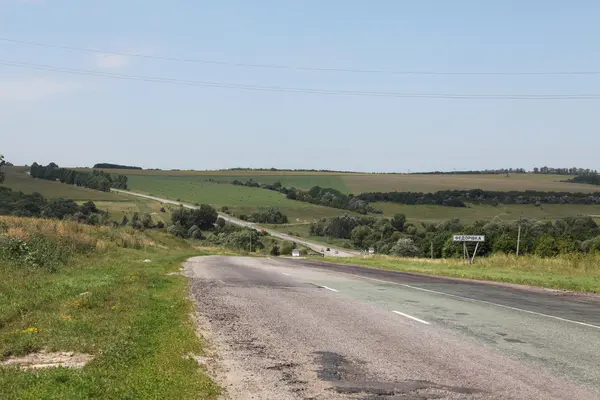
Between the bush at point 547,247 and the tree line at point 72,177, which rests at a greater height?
the tree line at point 72,177

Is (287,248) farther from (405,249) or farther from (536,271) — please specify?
(536,271)

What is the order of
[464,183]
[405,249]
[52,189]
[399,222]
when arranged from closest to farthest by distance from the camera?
[405,249] < [52,189] < [399,222] < [464,183]

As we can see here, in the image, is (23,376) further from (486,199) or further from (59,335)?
(486,199)

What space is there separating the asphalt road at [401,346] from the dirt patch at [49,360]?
2.06 meters

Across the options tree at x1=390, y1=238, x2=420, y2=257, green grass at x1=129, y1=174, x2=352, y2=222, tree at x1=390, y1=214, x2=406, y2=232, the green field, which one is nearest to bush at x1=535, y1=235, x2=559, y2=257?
tree at x1=390, y1=238, x2=420, y2=257

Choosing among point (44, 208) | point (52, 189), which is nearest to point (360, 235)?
point (52, 189)

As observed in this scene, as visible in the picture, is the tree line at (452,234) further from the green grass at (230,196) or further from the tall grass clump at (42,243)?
the tall grass clump at (42,243)

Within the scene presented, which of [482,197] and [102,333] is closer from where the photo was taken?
[102,333]

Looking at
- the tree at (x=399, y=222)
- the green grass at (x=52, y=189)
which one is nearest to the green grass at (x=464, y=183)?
the tree at (x=399, y=222)

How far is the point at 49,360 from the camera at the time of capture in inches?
367

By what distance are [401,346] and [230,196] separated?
152 meters

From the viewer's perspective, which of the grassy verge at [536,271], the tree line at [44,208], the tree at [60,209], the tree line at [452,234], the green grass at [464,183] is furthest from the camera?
the green grass at [464,183]

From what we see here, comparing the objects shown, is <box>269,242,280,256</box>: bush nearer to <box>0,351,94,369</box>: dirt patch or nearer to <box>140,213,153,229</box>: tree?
<box>140,213,153,229</box>: tree

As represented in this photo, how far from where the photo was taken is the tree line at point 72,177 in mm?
140250
